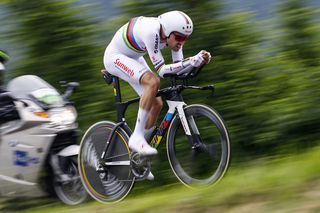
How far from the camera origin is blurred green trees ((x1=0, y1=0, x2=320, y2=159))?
932 cm

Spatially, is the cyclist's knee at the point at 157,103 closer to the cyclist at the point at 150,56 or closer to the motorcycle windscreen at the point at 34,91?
the cyclist at the point at 150,56

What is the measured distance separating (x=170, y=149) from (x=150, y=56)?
0.95 m

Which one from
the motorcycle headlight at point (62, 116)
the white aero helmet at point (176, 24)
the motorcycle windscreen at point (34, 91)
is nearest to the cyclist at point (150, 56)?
the white aero helmet at point (176, 24)

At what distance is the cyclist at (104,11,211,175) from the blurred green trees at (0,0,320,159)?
5.97 ft

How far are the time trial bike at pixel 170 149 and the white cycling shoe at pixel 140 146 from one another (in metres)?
0.12

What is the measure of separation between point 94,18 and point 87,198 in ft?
10.9

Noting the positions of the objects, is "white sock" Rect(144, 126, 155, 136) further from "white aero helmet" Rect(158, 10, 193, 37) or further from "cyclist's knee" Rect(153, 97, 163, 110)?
"white aero helmet" Rect(158, 10, 193, 37)

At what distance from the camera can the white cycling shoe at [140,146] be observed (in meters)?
7.54

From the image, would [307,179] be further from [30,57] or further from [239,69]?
[30,57]

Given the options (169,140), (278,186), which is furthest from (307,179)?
(169,140)

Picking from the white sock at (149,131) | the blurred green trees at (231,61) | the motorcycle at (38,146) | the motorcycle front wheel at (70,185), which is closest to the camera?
the white sock at (149,131)

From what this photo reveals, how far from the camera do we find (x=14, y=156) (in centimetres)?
862

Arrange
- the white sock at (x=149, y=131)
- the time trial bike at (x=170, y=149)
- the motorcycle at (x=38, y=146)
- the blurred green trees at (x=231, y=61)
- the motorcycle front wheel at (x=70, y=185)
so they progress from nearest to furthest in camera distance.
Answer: the time trial bike at (x=170, y=149)
the white sock at (x=149, y=131)
the motorcycle at (x=38, y=146)
the motorcycle front wheel at (x=70, y=185)
the blurred green trees at (x=231, y=61)

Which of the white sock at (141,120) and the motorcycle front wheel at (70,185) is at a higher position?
the white sock at (141,120)
